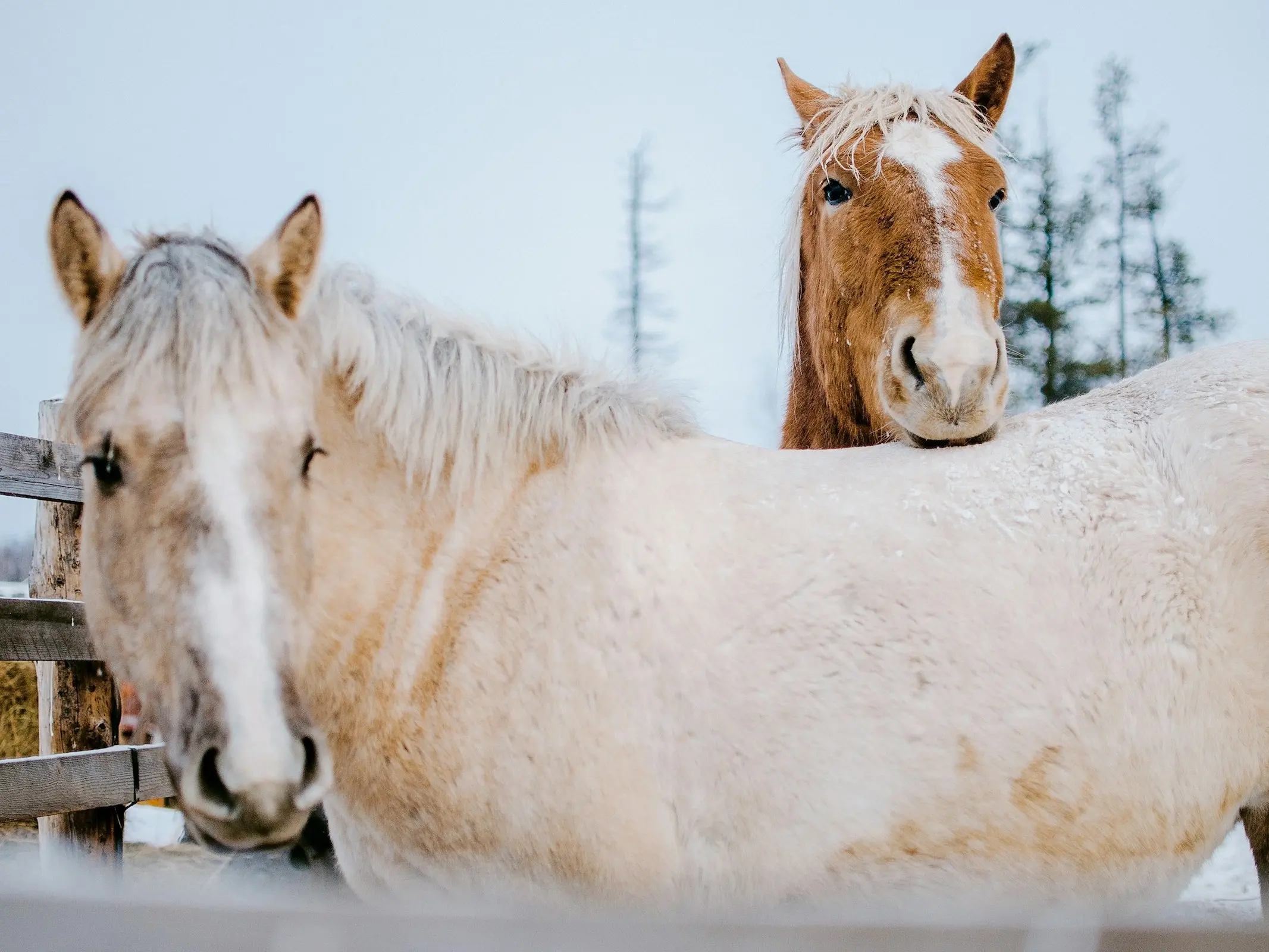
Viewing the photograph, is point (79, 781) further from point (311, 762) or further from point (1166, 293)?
point (1166, 293)

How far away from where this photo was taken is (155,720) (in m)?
1.47

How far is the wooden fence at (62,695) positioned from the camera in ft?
9.43

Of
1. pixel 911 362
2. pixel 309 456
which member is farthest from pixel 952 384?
pixel 309 456

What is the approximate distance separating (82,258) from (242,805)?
107cm

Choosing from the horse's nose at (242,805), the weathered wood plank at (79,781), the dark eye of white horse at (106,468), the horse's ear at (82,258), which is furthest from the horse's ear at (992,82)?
the weathered wood plank at (79,781)

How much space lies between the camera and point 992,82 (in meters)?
3.13

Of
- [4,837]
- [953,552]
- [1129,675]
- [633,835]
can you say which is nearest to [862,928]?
[633,835]

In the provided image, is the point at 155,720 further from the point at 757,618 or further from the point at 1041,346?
the point at 1041,346

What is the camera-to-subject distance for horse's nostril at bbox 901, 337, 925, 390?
224cm

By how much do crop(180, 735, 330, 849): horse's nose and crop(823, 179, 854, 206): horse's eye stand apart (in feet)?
8.29

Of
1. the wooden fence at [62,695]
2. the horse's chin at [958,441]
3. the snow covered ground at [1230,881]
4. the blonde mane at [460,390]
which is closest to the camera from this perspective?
the blonde mane at [460,390]

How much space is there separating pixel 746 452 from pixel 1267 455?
115cm

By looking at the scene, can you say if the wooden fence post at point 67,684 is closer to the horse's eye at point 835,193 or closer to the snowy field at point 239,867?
the snowy field at point 239,867

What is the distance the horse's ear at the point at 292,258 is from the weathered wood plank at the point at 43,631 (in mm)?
1912
